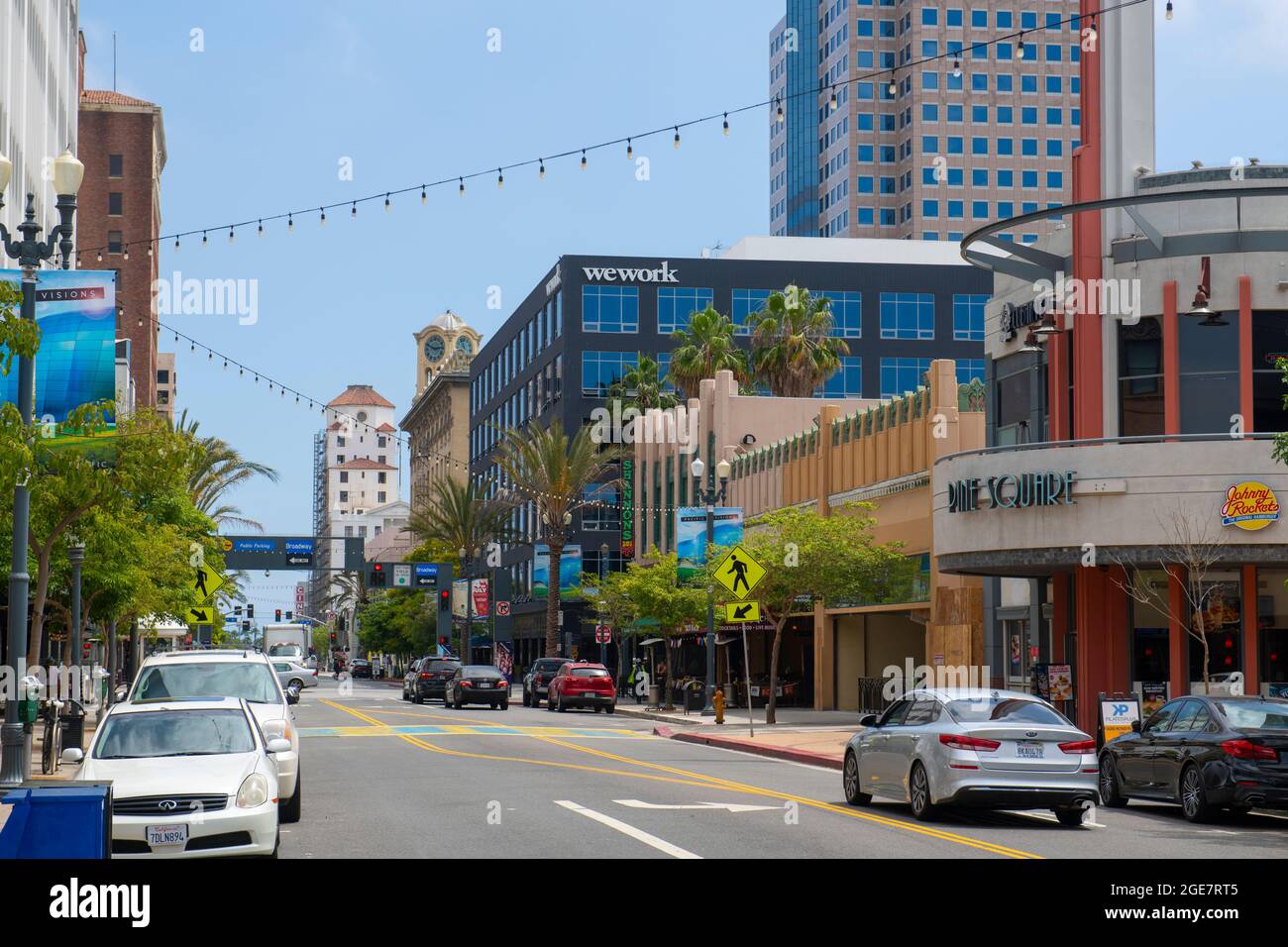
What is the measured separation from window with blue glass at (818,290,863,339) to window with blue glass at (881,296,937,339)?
130 cm

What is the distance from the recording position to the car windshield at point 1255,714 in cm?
1920

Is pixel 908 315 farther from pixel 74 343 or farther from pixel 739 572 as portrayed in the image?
pixel 74 343

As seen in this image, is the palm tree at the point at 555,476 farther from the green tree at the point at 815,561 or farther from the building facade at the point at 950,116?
the building facade at the point at 950,116

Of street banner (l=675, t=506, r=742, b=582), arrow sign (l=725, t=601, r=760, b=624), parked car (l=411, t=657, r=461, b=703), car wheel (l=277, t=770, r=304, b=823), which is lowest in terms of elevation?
parked car (l=411, t=657, r=461, b=703)

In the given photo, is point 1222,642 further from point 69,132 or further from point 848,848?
point 69,132

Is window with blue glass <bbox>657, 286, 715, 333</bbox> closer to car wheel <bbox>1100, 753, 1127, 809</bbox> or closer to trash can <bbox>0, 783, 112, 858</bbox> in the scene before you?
car wheel <bbox>1100, 753, 1127, 809</bbox>

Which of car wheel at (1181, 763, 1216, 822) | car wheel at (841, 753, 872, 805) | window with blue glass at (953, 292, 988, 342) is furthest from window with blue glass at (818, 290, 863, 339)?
car wheel at (1181, 763, 1216, 822)

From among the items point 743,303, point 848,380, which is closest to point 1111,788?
point 848,380

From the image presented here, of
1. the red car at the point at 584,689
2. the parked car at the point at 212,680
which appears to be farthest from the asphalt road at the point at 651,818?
the red car at the point at 584,689

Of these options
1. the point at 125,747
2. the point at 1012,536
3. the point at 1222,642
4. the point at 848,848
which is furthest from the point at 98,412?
the point at 1222,642

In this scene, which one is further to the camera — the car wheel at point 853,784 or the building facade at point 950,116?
the building facade at point 950,116

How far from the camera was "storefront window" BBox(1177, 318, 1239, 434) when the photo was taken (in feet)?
107

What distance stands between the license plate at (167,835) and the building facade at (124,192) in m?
91.6
